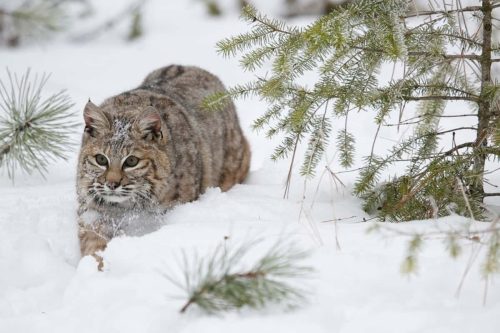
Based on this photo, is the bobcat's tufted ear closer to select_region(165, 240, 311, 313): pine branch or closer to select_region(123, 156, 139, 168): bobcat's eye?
select_region(123, 156, 139, 168): bobcat's eye

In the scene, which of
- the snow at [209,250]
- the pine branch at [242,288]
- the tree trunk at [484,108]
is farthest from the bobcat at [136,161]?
the tree trunk at [484,108]

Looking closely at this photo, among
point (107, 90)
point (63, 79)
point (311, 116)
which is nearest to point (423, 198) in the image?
point (311, 116)

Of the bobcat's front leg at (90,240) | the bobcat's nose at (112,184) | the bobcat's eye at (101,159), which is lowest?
the bobcat's front leg at (90,240)

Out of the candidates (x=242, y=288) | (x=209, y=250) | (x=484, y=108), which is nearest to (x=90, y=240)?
(x=209, y=250)

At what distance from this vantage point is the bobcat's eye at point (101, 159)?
3912 millimetres

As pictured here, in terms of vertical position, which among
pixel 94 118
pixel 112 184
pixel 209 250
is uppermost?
pixel 94 118

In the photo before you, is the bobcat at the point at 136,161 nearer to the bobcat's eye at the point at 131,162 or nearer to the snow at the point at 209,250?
the bobcat's eye at the point at 131,162

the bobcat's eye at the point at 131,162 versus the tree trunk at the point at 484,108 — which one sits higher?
the tree trunk at the point at 484,108

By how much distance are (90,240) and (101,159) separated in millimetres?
557

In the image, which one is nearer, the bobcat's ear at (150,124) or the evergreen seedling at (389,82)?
the evergreen seedling at (389,82)

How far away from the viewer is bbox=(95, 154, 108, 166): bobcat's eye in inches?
154

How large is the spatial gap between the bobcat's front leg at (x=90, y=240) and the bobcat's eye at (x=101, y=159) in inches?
16.2

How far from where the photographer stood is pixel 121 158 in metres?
3.88

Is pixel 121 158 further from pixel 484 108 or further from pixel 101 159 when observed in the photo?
pixel 484 108
